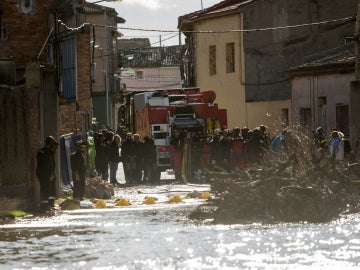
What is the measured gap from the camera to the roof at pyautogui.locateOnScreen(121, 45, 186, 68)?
127875 millimetres

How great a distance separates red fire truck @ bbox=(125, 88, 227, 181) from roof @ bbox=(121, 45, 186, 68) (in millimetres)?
77118

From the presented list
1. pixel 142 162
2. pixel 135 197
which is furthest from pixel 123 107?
pixel 135 197

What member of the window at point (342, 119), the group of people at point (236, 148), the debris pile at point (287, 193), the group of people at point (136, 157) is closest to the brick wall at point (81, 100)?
the group of people at point (136, 157)

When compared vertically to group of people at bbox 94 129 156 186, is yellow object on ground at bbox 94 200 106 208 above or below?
below

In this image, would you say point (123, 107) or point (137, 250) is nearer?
point (137, 250)

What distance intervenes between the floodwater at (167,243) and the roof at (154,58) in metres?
98.9

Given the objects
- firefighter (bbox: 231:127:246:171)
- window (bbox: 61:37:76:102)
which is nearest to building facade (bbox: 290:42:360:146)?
firefighter (bbox: 231:127:246:171)

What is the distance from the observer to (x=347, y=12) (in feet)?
190

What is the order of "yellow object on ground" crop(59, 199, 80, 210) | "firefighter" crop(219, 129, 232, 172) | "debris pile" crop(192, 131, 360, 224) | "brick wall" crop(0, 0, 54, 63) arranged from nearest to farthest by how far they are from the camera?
"debris pile" crop(192, 131, 360, 224) < "yellow object on ground" crop(59, 199, 80, 210) < "brick wall" crop(0, 0, 54, 63) < "firefighter" crop(219, 129, 232, 172)

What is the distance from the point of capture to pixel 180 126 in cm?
4709

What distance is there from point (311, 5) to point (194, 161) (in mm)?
15836

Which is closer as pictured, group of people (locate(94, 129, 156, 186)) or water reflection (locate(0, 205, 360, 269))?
water reflection (locate(0, 205, 360, 269))

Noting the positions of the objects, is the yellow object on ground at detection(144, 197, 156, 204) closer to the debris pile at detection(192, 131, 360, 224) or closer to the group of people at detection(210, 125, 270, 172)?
the debris pile at detection(192, 131, 360, 224)

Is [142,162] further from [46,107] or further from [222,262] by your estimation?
[222,262]
